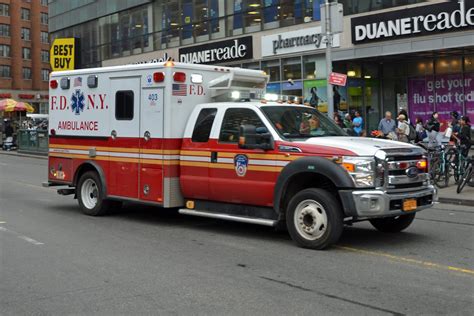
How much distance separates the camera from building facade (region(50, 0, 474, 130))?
19203 millimetres

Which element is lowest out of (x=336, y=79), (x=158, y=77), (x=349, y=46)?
(x=158, y=77)

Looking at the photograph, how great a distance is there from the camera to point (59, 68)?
2700cm

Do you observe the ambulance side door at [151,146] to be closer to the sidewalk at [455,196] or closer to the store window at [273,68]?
the sidewalk at [455,196]

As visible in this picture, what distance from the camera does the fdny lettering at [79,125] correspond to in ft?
32.9

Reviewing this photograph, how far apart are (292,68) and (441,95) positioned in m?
6.22

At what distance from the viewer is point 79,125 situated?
1033 cm

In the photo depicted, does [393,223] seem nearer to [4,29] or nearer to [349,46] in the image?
[349,46]

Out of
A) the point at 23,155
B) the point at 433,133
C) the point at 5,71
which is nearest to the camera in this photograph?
the point at 433,133

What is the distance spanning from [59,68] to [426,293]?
24692mm

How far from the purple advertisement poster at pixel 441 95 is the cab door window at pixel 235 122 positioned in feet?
49.9

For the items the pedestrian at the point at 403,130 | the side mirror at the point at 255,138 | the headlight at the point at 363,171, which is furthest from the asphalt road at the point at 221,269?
the pedestrian at the point at 403,130

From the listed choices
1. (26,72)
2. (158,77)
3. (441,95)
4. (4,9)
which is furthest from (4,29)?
(158,77)

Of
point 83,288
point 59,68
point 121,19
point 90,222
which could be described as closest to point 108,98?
point 90,222

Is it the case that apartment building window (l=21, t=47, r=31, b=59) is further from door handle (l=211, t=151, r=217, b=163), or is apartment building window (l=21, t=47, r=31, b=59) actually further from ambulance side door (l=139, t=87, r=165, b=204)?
door handle (l=211, t=151, r=217, b=163)
